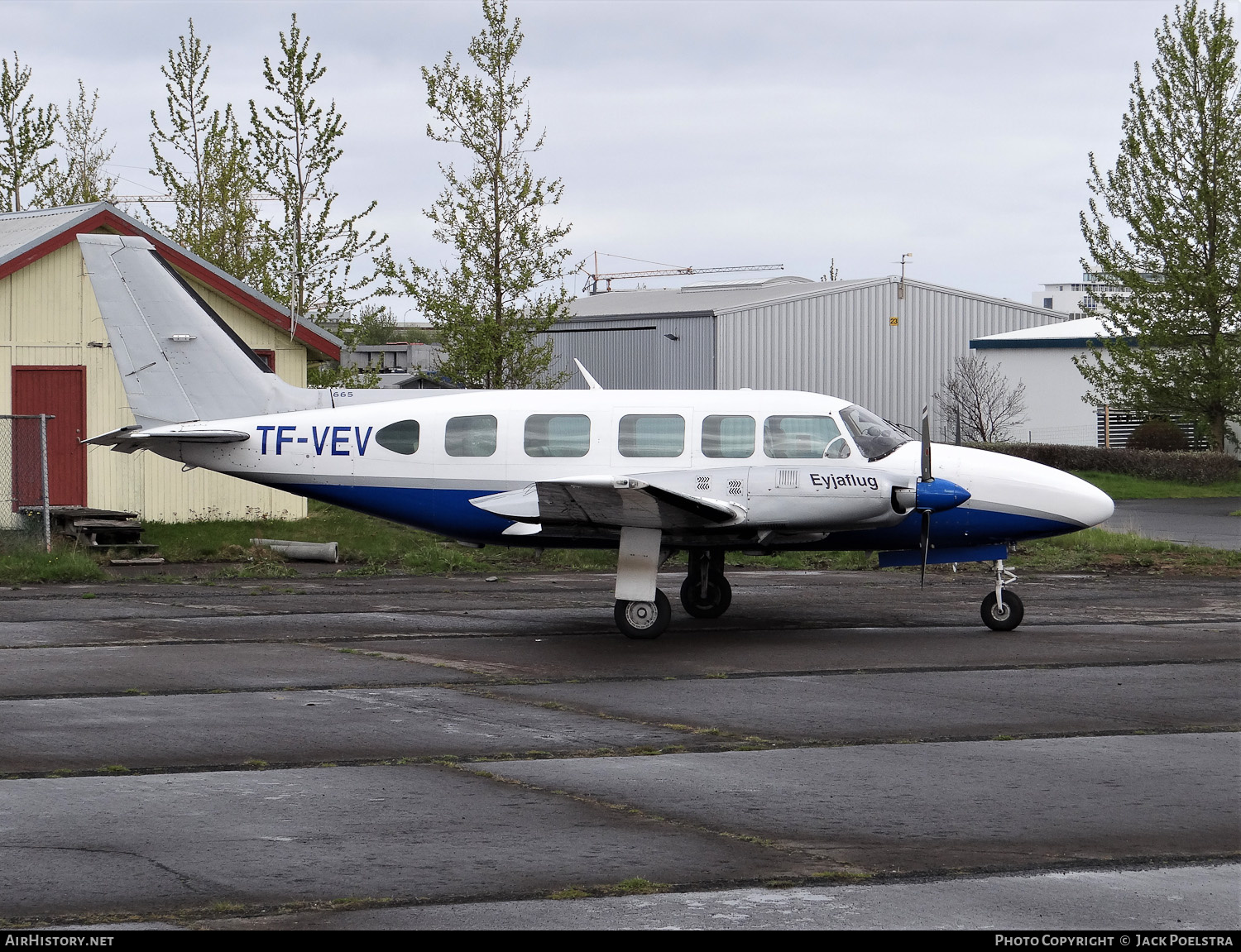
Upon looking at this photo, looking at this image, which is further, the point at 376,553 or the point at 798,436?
the point at 376,553

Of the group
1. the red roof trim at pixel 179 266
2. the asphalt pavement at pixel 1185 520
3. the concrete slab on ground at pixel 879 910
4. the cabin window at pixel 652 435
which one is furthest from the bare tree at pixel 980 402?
the concrete slab on ground at pixel 879 910

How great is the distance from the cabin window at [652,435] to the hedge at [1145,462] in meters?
26.6

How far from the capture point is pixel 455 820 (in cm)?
740

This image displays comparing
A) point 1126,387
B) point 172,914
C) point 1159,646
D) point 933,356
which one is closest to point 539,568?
point 1159,646

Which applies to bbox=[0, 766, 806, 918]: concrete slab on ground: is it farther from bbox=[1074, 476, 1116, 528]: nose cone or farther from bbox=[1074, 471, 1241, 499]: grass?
bbox=[1074, 471, 1241, 499]: grass

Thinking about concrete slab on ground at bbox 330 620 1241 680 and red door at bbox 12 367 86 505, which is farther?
red door at bbox 12 367 86 505

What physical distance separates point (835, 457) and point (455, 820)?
25.6ft

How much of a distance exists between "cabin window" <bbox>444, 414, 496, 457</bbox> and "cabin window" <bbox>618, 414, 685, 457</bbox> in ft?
4.63

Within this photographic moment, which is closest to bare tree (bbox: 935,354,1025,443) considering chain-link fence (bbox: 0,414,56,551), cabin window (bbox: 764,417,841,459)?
chain-link fence (bbox: 0,414,56,551)

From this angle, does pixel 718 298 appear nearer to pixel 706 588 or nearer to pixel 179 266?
pixel 179 266

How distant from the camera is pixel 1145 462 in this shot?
3956cm

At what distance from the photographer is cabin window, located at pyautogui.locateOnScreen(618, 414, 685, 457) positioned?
14742mm

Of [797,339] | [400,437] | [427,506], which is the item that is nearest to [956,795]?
[427,506]

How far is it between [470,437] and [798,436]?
3.47m
